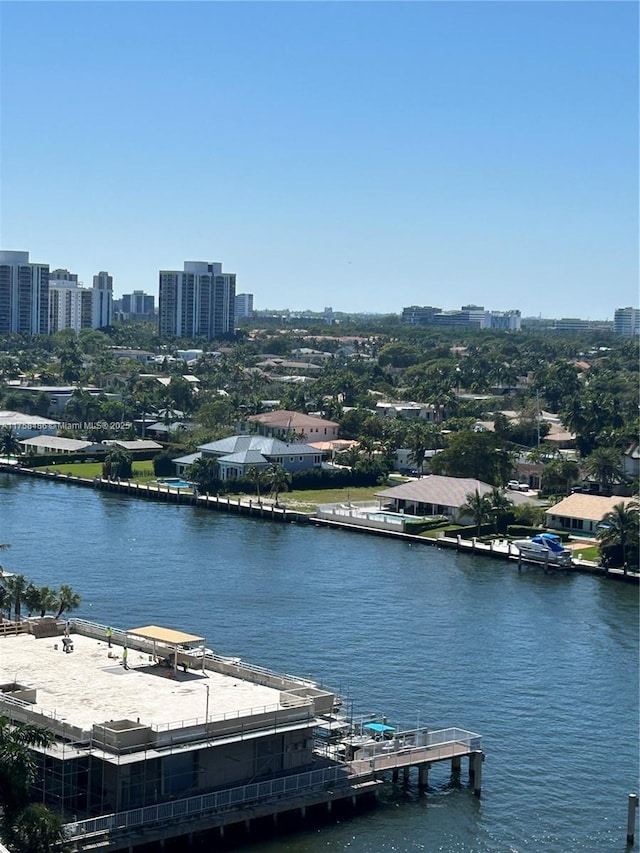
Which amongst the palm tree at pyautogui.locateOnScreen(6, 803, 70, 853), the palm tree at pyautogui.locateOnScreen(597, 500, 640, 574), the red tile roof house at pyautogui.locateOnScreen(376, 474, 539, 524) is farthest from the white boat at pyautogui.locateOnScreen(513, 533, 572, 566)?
the palm tree at pyautogui.locateOnScreen(6, 803, 70, 853)

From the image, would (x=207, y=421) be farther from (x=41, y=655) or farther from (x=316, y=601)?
(x=41, y=655)

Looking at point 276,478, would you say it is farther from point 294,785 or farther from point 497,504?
point 294,785

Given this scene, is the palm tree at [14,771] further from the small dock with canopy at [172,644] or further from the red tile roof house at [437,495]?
the red tile roof house at [437,495]

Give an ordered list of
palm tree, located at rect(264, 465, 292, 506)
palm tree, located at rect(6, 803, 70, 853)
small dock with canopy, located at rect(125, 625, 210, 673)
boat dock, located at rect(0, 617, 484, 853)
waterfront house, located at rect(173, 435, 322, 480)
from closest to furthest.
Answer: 1. palm tree, located at rect(6, 803, 70, 853)
2. boat dock, located at rect(0, 617, 484, 853)
3. small dock with canopy, located at rect(125, 625, 210, 673)
4. palm tree, located at rect(264, 465, 292, 506)
5. waterfront house, located at rect(173, 435, 322, 480)

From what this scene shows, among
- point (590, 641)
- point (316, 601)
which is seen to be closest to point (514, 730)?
point (590, 641)

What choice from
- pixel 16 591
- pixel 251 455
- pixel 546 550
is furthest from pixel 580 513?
pixel 16 591

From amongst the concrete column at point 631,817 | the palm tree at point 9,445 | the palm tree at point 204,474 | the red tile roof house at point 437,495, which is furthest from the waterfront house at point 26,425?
the concrete column at point 631,817

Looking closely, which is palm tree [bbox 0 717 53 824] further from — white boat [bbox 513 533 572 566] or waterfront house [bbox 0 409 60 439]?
waterfront house [bbox 0 409 60 439]
